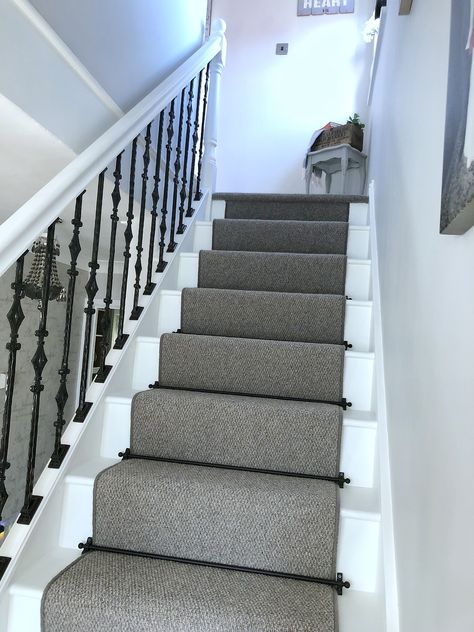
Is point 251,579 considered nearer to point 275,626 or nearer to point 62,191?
point 275,626

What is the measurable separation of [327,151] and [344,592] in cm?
312

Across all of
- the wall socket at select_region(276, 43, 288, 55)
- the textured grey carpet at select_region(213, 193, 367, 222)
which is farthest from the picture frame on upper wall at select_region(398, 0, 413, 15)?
the wall socket at select_region(276, 43, 288, 55)

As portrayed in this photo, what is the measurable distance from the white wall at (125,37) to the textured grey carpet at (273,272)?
79 cm

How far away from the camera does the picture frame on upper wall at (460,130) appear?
717 millimetres

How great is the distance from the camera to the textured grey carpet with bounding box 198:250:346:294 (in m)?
2.29

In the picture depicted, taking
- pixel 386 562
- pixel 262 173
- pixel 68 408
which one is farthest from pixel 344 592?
pixel 68 408

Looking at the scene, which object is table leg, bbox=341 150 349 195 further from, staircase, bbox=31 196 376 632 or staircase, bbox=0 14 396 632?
staircase, bbox=31 196 376 632

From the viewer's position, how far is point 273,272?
7.70 feet

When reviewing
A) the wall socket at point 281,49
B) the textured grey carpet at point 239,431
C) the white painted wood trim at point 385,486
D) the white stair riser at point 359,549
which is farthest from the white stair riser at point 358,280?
the wall socket at point 281,49

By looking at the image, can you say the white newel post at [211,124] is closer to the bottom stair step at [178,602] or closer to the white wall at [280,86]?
the white wall at [280,86]

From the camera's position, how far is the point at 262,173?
4.53m

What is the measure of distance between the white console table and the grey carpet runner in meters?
1.89

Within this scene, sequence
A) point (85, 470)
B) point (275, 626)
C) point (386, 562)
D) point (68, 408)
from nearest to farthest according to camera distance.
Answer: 1. point (275, 626)
2. point (386, 562)
3. point (85, 470)
4. point (68, 408)

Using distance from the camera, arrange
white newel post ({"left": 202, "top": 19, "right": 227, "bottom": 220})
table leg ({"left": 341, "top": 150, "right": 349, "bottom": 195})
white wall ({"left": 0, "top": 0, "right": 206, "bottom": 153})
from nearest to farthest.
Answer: white wall ({"left": 0, "top": 0, "right": 206, "bottom": 153}) → white newel post ({"left": 202, "top": 19, "right": 227, "bottom": 220}) → table leg ({"left": 341, "top": 150, "right": 349, "bottom": 195})
